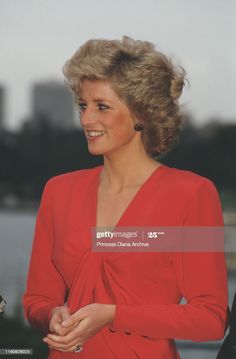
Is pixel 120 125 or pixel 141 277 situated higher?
pixel 120 125

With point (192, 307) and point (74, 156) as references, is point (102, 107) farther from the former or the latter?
point (74, 156)

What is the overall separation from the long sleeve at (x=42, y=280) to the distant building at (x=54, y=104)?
0.92ft

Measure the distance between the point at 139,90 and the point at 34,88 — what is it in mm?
777

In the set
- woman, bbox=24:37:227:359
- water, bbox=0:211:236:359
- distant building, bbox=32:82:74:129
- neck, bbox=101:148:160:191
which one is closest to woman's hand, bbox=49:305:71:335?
woman, bbox=24:37:227:359

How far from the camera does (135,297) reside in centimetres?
144

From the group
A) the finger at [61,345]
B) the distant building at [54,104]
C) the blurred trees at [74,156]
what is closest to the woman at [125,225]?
the finger at [61,345]

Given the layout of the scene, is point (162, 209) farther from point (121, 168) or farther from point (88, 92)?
point (88, 92)

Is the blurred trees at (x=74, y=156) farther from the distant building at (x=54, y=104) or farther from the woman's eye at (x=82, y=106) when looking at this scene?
the woman's eye at (x=82, y=106)

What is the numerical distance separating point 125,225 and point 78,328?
0.22m

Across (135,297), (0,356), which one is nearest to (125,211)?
(135,297)

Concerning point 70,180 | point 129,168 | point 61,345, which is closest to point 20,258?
point 70,180

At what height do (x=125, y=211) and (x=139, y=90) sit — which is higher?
(x=139, y=90)

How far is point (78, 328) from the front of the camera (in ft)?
4.50

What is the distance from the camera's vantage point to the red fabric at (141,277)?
4.66 ft
